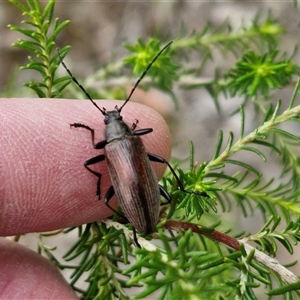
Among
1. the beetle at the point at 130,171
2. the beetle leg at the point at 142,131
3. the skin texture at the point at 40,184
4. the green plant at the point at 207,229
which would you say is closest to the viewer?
the green plant at the point at 207,229

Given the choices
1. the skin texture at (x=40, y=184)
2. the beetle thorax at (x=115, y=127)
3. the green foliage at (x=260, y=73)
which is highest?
the green foliage at (x=260, y=73)

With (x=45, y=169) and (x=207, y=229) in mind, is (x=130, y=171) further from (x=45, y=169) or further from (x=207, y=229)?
(x=207, y=229)

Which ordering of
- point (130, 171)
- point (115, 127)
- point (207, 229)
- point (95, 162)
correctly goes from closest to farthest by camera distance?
point (207, 229) → point (130, 171) → point (95, 162) → point (115, 127)

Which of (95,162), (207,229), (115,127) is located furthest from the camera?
(115,127)

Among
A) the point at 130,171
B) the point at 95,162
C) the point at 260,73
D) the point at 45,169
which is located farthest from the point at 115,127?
the point at 260,73

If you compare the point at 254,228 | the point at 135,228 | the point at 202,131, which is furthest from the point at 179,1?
the point at 135,228

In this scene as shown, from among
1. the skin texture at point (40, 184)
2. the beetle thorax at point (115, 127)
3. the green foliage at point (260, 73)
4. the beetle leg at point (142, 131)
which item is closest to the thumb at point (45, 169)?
the skin texture at point (40, 184)

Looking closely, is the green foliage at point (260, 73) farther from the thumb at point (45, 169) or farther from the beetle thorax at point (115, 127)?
the thumb at point (45, 169)
